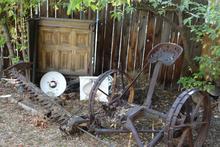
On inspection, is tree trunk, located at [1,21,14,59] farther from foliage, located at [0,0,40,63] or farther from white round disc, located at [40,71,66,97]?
white round disc, located at [40,71,66,97]

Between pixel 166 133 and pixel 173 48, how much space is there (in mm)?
1215

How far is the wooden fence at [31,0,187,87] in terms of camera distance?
17.5 ft

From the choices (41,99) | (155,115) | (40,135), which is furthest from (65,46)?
(155,115)

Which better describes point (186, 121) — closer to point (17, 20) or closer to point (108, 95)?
point (108, 95)

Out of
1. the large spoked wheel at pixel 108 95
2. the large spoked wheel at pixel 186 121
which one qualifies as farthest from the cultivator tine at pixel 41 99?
the large spoked wheel at pixel 186 121

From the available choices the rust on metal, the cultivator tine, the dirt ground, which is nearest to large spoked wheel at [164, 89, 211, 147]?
the rust on metal

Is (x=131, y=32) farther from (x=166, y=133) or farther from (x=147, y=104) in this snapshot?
(x=166, y=133)

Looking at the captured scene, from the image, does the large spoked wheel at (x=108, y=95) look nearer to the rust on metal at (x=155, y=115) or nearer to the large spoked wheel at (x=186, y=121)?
the rust on metal at (x=155, y=115)

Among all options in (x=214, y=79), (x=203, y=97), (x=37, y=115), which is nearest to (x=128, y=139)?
(x=203, y=97)

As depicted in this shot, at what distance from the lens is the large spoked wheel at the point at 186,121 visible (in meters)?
2.87

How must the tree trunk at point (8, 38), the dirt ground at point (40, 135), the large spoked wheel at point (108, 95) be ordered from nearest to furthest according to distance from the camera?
the dirt ground at point (40, 135) → the large spoked wheel at point (108, 95) → the tree trunk at point (8, 38)

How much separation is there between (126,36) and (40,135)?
2.56m

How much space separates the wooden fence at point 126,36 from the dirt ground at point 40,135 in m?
1.77

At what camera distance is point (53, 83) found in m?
5.09
